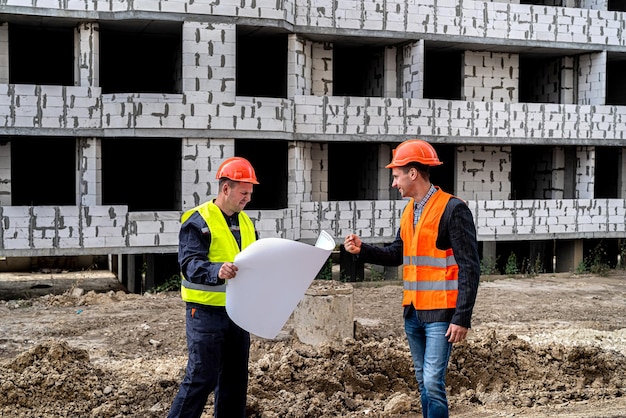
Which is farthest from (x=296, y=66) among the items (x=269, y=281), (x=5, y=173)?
(x=269, y=281)

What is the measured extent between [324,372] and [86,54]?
9.77 m

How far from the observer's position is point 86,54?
47.6ft

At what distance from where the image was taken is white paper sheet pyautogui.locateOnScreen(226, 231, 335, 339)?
4.60 m

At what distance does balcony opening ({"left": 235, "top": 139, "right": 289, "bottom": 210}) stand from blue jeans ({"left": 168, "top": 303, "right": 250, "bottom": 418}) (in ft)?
39.4

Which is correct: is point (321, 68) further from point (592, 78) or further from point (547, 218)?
point (592, 78)

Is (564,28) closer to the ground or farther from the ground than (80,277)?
farther from the ground

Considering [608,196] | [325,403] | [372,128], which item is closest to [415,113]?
[372,128]

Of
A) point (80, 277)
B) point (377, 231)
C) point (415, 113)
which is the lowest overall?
point (80, 277)

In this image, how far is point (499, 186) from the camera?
18625 mm

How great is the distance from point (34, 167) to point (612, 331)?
14.7 meters

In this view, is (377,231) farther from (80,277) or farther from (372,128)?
(80,277)

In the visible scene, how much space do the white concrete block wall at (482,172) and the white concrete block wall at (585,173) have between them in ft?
6.71

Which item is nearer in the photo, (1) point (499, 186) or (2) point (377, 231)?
(2) point (377, 231)

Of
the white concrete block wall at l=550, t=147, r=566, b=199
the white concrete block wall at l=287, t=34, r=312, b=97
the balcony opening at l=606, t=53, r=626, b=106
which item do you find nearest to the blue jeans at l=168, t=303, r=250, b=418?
the white concrete block wall at l=287, t=34, r=312, b=97
